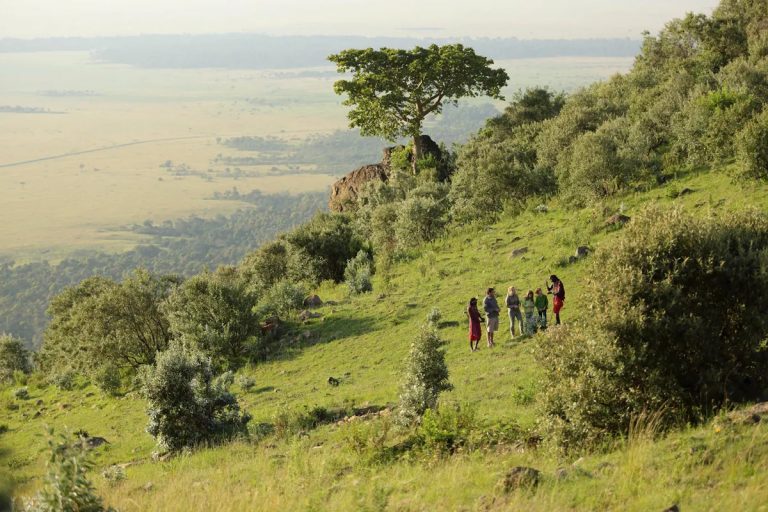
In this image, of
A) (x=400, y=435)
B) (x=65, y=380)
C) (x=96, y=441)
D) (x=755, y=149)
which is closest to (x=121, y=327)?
(x=65, y=380)

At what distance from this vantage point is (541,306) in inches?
742

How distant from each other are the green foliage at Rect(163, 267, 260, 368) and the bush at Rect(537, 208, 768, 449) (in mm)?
17593

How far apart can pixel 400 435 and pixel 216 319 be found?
50.0 feet

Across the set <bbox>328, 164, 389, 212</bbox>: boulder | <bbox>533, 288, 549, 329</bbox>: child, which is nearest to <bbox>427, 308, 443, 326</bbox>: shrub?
<bbox>533, 288, 549, 329</bbox>: child

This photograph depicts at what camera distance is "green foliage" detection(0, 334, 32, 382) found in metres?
41.8

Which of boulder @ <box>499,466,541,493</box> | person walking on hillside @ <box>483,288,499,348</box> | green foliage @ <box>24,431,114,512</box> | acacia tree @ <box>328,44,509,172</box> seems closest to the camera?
green foliage @ <box>24,431,114,512</box>

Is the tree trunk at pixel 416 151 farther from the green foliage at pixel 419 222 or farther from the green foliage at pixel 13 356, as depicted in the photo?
the green foliage at pixel 13 356

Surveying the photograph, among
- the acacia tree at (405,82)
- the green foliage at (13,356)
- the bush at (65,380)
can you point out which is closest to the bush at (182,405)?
the bush at (65,380)

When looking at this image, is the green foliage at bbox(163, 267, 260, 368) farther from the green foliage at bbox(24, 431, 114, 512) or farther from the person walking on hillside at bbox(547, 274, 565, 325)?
the green foliage at bbox(24, 431, 114, 512)

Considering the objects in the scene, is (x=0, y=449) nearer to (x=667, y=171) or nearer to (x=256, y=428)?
(x=256, y=428)

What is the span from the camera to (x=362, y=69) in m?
48.3

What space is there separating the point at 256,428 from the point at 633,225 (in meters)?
9.80

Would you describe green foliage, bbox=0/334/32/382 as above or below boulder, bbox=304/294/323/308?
below

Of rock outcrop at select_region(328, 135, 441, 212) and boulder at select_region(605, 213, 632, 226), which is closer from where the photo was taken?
boulder at select_region(605, 213, 632, 226)
